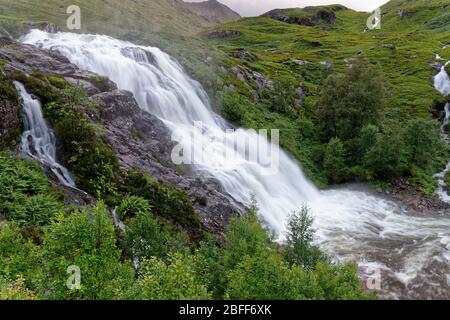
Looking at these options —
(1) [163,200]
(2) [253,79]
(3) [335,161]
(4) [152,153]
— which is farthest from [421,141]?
(1) [163,200]

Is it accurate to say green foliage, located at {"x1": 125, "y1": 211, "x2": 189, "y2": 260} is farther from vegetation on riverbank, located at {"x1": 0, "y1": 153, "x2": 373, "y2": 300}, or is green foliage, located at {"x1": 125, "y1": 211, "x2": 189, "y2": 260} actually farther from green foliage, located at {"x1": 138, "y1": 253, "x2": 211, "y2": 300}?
green foliage, located at {"x1": 138, "y1": 253, "x2": 211, "y2": 300}

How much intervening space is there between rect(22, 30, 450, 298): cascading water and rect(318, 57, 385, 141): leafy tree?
10825 mm

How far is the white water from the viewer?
29.2 meters

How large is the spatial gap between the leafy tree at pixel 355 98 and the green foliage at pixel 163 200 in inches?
1437

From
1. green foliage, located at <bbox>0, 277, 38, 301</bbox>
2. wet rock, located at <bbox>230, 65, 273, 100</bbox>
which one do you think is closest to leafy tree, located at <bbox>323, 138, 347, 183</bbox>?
wet rock, located at <bbox>230, 65, 273, 100</bbox>

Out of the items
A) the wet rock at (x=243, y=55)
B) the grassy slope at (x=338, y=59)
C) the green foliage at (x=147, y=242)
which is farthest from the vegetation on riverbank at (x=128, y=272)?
the wet rock at (x=243, y=55)

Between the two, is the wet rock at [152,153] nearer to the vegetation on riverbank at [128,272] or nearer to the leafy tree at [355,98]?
the vegetation on riverbank at [128,272]

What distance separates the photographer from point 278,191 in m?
48.0

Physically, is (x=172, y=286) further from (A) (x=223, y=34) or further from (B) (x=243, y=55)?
(A) (x=223, y=34)

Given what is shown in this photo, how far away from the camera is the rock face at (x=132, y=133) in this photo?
34.9 metres
